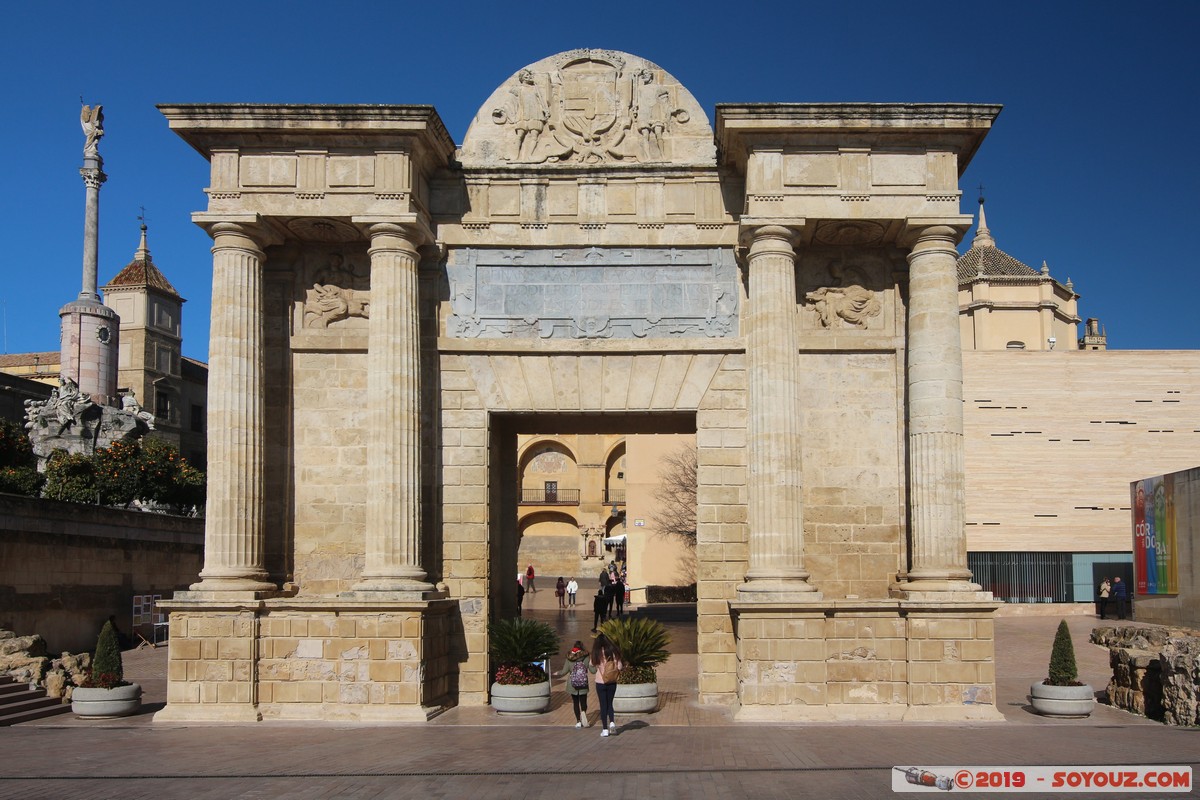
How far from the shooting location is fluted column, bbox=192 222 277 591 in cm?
1571

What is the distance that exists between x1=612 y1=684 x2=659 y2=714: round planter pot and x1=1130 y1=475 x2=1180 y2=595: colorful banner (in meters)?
19.5

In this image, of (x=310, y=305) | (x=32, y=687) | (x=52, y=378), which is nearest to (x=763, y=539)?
(x=310, y=305)

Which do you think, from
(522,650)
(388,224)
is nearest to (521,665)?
(522,650)

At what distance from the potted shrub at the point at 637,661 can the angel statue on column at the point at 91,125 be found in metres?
45.2

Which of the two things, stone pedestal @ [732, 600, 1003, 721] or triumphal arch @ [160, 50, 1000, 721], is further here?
triumphal arch @ [160, 50, 1000, 721]

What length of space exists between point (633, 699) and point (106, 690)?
23.6 ft

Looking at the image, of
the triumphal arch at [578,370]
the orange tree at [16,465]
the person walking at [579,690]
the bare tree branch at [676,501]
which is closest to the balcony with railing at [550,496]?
the bare tree branch at [676,501]

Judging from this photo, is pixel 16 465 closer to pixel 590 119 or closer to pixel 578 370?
pixel 578 370

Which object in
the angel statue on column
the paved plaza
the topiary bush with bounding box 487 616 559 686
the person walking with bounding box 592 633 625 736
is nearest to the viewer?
the paved plaza

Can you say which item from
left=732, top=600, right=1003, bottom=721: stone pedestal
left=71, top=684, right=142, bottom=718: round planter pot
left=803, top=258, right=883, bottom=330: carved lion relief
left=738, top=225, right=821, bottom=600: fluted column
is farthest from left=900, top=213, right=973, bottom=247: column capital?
left=71, top=684, right=142, bottom=718: round planter pot

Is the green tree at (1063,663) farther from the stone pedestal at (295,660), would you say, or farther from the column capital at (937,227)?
the stone pedestal at (295,660)

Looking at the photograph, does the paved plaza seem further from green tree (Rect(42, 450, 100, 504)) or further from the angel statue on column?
the angel statue on column

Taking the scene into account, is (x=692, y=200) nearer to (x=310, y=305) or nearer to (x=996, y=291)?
(x=310, y=305)

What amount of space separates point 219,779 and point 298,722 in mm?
3985
